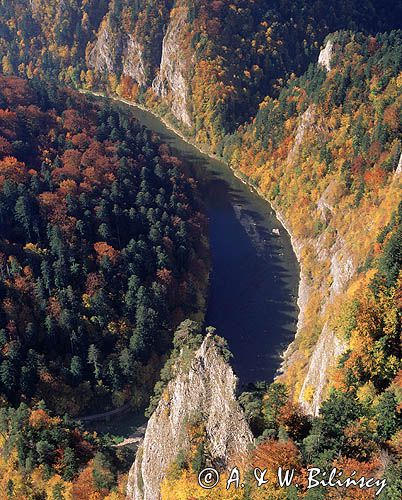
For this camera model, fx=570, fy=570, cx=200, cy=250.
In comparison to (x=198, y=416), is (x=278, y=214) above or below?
above

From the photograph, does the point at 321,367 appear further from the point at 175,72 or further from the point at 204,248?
the point at 175,72

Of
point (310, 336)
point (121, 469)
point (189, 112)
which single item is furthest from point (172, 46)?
point (121, 469)

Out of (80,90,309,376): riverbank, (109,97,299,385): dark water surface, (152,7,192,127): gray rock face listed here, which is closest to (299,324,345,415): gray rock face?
(109,97,299,385): dark water surface

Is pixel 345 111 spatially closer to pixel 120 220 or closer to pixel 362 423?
pixel 120 220

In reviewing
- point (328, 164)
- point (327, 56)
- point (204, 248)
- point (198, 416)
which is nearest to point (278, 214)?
point (328, 164)

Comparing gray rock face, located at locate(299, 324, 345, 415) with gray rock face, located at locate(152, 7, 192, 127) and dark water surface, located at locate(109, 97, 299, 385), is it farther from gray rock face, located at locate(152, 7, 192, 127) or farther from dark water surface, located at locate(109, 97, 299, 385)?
gray rock face, located at locate(152, 7, 192, 127)

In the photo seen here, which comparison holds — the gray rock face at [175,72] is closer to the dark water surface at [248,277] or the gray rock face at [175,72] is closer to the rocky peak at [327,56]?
the dark water surface at [248,277]
